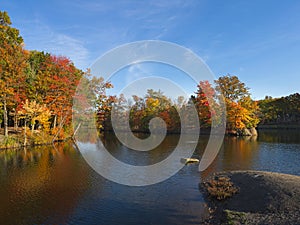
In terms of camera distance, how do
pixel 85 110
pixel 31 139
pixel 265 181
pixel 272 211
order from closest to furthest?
pixel 272 211 < pixel 265 181 < pixel 31 139 < pixel 85 110

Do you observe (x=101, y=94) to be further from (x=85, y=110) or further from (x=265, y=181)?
(x=265, y=181)

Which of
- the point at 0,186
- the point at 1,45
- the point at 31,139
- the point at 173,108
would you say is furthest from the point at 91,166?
the point at 173,108

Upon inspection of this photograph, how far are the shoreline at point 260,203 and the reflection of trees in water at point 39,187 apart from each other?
660cm

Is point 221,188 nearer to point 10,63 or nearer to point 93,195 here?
point 93,195

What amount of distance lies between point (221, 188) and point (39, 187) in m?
10.3

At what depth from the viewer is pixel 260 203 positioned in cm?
981

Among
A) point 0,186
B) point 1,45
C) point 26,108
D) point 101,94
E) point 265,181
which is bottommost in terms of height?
point 0,186

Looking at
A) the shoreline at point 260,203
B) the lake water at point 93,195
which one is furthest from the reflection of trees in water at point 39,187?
the shoreline at point 260,203

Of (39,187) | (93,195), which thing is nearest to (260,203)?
(93,195)

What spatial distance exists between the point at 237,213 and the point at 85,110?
31.3 m

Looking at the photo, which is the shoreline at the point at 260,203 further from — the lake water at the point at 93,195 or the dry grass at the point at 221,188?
the lake water at the point at 93,195

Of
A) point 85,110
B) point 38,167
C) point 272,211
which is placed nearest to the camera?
point 272,211

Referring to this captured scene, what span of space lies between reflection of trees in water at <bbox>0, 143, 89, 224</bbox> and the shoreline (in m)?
6.60

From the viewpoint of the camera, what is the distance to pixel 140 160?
2166 centimetres
